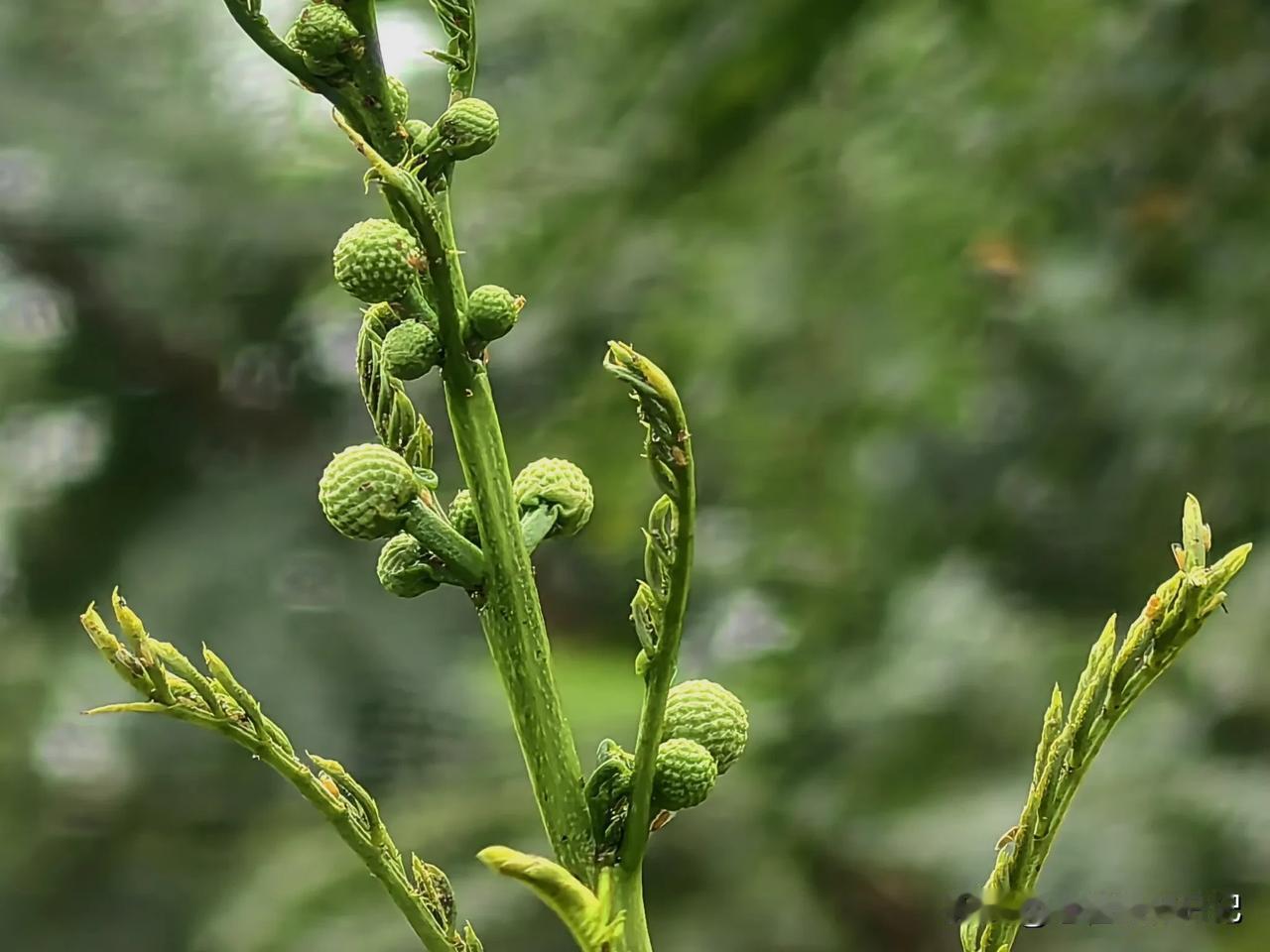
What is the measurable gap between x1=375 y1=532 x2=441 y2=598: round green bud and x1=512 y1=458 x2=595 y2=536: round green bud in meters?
0.06

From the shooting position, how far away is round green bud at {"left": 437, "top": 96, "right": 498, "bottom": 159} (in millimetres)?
644

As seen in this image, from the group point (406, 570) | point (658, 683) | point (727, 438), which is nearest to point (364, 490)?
point (406, 570)

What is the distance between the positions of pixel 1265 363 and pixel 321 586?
5.27ft

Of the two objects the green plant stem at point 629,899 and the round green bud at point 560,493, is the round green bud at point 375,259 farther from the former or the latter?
the green plant stem at point 629,899

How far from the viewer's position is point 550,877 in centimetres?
52

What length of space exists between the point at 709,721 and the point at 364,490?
21 centimetres

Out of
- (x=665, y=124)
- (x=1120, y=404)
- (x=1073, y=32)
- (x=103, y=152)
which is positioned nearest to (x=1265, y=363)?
(x=1120, y=404)

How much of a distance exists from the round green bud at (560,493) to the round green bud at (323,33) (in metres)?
0.23

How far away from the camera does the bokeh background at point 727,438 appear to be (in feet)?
6.37

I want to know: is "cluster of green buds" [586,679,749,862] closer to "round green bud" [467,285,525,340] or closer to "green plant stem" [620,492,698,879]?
"green plant stem" [620,492,698,879]

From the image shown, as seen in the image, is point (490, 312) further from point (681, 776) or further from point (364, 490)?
point (681, 776)

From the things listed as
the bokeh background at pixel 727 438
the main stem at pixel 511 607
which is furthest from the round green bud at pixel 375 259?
the bokeh background at pixel 727 438

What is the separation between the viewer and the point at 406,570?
0.67m

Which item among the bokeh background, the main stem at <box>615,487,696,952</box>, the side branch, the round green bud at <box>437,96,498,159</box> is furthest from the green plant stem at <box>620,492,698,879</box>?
the bokeh background
